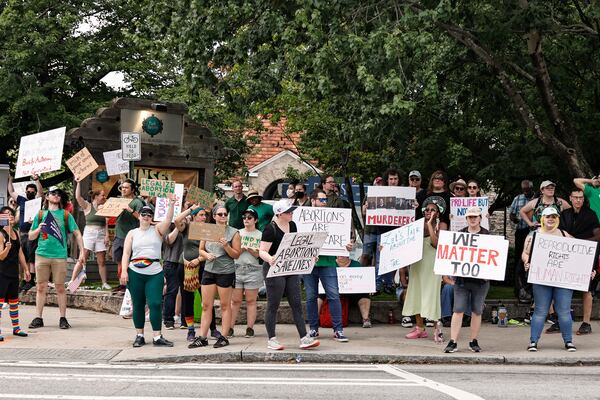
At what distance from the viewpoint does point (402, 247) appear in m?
13.6

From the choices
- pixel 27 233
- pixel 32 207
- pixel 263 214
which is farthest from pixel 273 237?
pixel 27 233

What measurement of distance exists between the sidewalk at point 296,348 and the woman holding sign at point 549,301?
0.71 ft

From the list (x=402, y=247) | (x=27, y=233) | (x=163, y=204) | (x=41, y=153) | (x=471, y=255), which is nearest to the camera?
(x=471, y=255)

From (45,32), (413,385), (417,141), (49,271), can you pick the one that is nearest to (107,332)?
(49,271)

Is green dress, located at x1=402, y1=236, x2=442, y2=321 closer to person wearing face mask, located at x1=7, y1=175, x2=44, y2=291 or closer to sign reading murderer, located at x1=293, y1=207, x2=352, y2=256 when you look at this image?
sign reading murderer, located at x1=293, y1=207, x2=352, y2=256

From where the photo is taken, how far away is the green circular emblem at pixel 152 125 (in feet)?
62.8

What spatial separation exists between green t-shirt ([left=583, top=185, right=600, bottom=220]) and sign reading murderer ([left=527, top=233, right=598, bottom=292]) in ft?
7.40

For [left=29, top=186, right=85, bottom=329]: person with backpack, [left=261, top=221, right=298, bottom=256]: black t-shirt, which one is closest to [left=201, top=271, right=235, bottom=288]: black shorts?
[left=261, top=221, right=298, bottom=256]: black t-shirt

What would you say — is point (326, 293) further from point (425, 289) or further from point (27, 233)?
point (27, 233)

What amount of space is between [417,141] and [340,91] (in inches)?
203

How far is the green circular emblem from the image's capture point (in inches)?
754

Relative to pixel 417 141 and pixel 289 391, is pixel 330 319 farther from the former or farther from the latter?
pixel 417 141

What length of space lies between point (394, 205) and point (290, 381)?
5628mm

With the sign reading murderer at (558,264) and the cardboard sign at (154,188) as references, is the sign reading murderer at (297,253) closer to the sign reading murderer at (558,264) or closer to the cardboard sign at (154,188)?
the sign reading murderer at (558,264)
